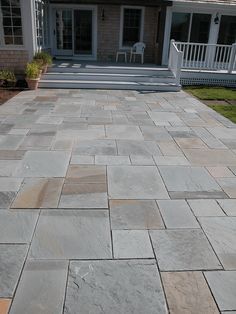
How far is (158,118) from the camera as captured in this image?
6.97 m

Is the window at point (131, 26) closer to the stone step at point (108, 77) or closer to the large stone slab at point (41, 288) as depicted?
the stone step at point (108, 77)

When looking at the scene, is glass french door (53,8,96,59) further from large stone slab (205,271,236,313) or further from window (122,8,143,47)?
large stone slab (205,271,236,313)

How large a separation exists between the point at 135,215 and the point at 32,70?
7269 millimetres

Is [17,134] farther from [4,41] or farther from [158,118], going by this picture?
[4,41]

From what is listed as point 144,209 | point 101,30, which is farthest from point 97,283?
point 101,30

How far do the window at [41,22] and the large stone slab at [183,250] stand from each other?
9.37 m

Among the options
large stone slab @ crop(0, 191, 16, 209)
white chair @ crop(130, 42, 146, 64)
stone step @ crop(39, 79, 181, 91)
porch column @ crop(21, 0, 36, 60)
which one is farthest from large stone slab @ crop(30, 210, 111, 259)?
white chair @ crop(130, 42, 146, 64)

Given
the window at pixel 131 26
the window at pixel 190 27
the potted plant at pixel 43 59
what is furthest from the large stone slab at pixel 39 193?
the window at pixel 131 26

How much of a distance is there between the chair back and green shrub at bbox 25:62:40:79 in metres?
4.74

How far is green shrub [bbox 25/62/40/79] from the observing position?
9.04m

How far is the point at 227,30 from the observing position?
12289mm

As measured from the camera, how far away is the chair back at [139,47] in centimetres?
1238

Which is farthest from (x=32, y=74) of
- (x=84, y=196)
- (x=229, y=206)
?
(x=229, y=206)

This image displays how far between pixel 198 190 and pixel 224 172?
0.78 metres
